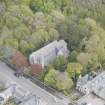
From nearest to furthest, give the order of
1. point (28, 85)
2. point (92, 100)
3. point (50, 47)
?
point (92, 100) → point (28, 85) → point (50, 47)

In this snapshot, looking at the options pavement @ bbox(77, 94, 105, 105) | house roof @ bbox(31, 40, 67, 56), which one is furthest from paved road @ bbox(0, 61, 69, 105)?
house roof @ bbox(31, 40, 67, 56)

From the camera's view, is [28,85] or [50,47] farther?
[50,47]

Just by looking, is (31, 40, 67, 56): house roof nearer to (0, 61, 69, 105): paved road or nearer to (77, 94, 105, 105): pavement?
(0, 61, 69, 105): paved road

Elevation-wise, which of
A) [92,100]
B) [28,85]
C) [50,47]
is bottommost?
[92,100]

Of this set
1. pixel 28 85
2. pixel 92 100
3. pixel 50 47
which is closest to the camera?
pixel 92 100

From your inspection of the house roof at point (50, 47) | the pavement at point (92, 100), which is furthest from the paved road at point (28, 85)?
the house roof at point (50, 47)

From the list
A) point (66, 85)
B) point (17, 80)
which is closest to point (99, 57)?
point (66, 85)

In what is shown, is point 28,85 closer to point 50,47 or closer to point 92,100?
point 50,47

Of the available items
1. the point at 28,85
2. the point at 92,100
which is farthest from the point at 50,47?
the point at 92,100

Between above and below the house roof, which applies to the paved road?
below

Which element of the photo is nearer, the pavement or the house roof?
the pavement
